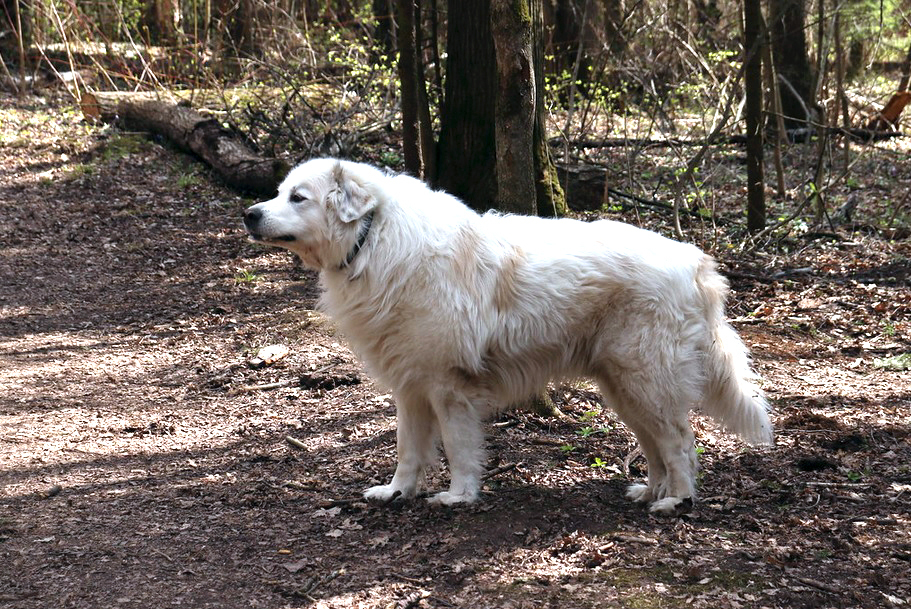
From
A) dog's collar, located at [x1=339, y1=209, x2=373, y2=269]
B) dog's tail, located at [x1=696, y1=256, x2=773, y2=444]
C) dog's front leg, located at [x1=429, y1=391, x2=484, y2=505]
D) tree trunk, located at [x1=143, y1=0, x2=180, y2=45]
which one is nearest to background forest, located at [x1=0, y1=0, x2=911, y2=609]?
dog's front leg, located at [x1=429, y1=391, x2=484, y2=505]

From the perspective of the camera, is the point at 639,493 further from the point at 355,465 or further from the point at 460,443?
the point at 355,465

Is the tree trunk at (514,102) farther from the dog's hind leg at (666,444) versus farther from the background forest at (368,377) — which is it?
the dog's hind leg at (666,444)

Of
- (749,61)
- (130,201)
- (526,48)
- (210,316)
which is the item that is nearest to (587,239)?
(526,48)

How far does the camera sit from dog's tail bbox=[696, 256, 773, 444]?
16.3 ft

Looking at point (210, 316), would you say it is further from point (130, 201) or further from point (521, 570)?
point (521, 570)

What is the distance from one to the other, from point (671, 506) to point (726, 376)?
0.79m

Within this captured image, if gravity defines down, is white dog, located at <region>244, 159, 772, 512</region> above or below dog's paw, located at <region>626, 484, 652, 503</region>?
above

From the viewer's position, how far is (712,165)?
1323 cm

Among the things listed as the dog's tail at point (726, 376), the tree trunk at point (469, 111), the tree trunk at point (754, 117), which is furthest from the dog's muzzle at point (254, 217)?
the tree trunk at point (754, 117)

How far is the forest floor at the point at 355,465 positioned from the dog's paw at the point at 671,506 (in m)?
0.07

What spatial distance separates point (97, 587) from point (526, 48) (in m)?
3.93

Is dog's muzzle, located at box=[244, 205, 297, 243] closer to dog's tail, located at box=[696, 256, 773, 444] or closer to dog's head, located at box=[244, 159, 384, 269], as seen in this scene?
dog's head, located at box=[244, 159, 384, 269]

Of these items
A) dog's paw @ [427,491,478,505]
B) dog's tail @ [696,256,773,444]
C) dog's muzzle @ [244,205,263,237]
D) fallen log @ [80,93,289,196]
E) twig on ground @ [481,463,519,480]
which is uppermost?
fallen log @ [80,93,289,196]

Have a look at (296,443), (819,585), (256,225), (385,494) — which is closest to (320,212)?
(256,225)
